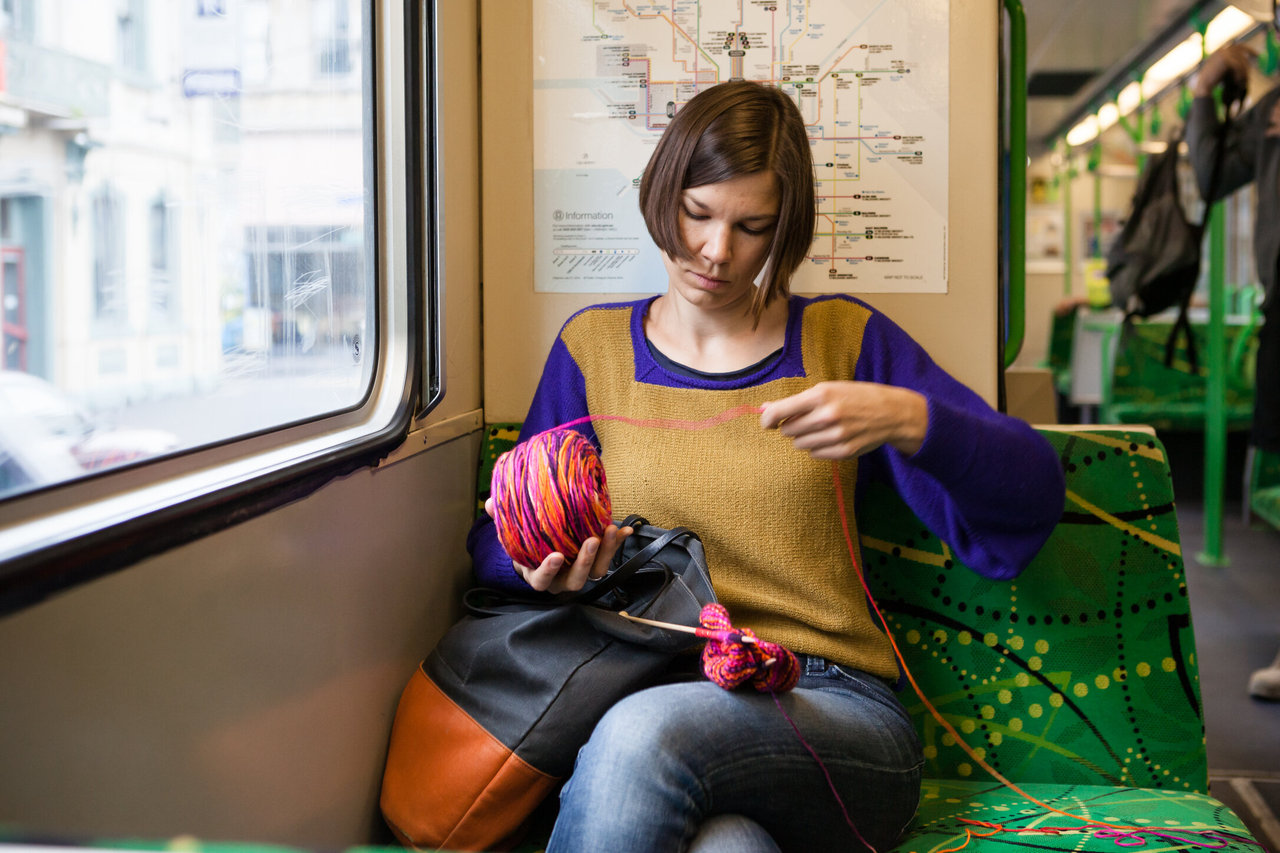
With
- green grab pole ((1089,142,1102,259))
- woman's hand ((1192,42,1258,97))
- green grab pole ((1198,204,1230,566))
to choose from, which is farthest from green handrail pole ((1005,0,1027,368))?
green grab pole ((1089,142,1102,259))

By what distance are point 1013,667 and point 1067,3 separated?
487cm

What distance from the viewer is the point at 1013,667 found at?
4.56ft

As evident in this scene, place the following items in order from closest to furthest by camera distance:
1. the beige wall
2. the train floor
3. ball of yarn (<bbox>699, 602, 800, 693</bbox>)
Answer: ball of yarn (<bbox>699, 602, 800, 693</bbox>)
the beige wall
the train floor

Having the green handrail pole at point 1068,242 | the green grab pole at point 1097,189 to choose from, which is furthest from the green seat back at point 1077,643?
the green handrail pole at point 1068,242

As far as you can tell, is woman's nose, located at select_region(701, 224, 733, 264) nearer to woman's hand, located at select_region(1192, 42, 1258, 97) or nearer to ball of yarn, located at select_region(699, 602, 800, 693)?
ball of yarn, located at select_region(699, 602, 800, 693)

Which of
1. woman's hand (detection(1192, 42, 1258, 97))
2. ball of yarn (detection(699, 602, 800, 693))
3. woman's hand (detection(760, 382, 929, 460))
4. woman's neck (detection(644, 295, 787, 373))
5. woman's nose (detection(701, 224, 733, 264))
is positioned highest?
woman's hand (detection(1192, 42, 1258, 97))

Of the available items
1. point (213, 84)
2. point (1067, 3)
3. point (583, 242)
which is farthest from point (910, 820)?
point (1067, 3)

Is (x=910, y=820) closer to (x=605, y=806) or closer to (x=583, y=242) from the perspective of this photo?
(x=605, y=806)

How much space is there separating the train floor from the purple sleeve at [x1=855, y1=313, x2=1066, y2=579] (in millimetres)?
1180

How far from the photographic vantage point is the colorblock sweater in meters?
1.21

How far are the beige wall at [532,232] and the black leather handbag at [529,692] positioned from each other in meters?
0.55

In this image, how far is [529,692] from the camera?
3.71 ft

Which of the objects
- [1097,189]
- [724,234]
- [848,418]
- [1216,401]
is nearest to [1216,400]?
[1216,401]

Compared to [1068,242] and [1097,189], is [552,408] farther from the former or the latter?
[1068,242]
